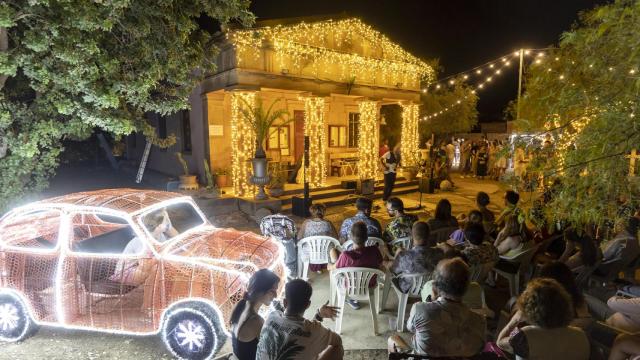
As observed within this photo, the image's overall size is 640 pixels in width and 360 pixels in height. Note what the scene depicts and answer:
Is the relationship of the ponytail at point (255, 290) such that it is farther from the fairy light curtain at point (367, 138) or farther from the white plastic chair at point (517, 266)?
the fairy light curtain at point (367, 138)

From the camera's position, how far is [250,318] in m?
2.82

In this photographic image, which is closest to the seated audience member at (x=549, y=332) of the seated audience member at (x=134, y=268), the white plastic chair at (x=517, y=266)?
the white plastic chair at (x=517, y=266)

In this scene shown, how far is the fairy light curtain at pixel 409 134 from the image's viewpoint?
685 inches

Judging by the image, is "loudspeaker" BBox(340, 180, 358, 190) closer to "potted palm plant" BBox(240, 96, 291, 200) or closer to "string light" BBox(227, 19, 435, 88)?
"potted palm plant" BBox(240, 96, 291, 200)

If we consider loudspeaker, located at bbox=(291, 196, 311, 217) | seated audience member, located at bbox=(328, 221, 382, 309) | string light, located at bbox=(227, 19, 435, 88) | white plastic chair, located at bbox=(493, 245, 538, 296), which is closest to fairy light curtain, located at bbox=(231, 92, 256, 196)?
string light, located at bbox=(227, 19, 435, 88)

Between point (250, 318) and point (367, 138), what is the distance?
13.3 m

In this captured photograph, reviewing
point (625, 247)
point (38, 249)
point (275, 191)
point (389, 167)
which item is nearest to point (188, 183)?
point (275, 191)

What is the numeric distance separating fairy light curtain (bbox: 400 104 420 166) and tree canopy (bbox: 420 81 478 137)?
29.2 ft

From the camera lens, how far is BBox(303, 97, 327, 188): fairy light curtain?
13.4 meters

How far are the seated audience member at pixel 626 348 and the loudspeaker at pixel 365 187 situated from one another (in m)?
10.4

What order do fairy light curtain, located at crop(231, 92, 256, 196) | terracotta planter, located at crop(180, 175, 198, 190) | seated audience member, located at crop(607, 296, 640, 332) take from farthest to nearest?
terracotta planter, located at crop(180, 175, 198, 190), fairy light curtain, located at crop(231, 92, 256, 196), seated audience member, located at crop(607, 296, 640, 332)

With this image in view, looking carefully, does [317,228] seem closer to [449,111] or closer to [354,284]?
[354,284]

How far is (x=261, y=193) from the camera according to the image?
36.7ft

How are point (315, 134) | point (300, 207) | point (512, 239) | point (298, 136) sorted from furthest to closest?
point (298, 136), point (315, 134), point (300, 207), point (512, 239)
